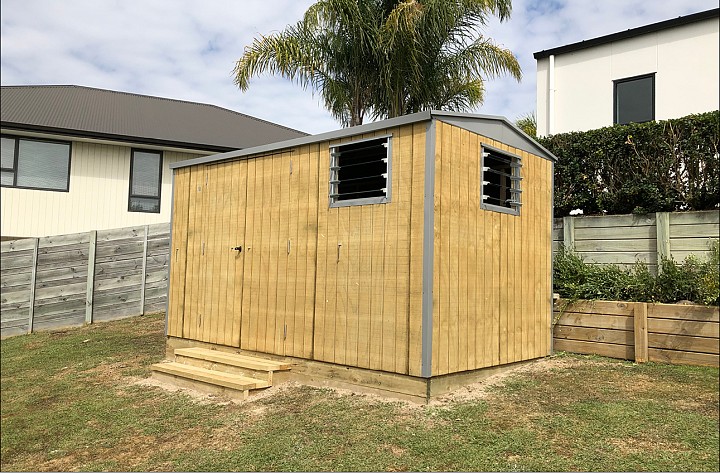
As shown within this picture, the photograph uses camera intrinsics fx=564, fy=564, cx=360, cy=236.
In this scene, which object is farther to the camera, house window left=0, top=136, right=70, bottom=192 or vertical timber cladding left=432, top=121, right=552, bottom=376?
vertical timber cladding left=432, top=121, right=552, bottom=376

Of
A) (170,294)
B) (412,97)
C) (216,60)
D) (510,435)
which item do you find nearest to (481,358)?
(510,435)

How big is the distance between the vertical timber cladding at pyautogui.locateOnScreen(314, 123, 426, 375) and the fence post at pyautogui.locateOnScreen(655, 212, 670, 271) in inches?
117

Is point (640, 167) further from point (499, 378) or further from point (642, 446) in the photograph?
point (642, 446)

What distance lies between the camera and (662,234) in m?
5.97

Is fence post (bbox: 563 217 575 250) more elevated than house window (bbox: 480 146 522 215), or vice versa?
house window (bbox: 480 146 522 215)

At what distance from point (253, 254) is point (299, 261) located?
0.71 m

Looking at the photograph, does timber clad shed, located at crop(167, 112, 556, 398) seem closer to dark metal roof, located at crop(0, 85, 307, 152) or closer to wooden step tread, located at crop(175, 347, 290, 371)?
wooden step tread, located at crop(175, 347, 290, 371)

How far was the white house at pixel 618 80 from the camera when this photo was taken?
5.62 metres

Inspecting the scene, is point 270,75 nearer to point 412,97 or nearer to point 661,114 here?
point 412,97

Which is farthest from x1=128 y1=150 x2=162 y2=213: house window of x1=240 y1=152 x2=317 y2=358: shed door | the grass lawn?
the grass lawn

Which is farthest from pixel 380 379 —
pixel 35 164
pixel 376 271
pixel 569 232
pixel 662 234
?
pixel 35 164

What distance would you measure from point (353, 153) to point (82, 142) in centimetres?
817

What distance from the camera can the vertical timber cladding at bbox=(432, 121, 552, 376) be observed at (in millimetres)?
4723

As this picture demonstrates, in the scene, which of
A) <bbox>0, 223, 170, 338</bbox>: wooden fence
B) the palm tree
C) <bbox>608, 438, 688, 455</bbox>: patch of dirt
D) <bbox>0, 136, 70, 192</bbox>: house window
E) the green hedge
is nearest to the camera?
<bbox>0, 223, 170, 338</bbox>: wooden fence
